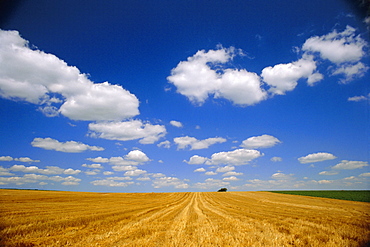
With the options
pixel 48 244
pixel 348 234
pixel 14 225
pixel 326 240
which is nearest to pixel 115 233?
pixel 48 244

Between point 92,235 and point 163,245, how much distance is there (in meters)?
3.62

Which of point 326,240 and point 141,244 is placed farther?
point 326,240

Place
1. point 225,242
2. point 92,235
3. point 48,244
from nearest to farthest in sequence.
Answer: point 48,244
point 225,242
point 92,235

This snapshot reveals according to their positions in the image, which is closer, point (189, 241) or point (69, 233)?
point (189, 241)

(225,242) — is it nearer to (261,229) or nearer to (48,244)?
(261,229)

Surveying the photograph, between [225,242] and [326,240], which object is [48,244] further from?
[326,240]

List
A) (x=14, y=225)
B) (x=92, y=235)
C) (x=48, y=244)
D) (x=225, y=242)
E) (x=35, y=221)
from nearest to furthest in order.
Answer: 1. (x=48, y=244)
2. (x=225, y=242)
3. (x=92, y=235)
4. (x=14, y=225)
5. (x=35, y=221)

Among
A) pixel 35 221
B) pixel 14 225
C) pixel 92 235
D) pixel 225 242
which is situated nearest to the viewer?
pixel 225 242

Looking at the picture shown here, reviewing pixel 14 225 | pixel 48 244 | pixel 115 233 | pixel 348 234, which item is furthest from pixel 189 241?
pixel 14 225

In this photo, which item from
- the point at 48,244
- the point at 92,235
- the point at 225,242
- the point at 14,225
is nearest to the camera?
the point at 48,244

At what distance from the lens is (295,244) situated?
295 inches

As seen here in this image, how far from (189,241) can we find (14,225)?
8.71 metres

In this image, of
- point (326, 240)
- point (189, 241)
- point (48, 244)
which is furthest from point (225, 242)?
point (48, 244)

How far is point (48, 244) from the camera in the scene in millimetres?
7117
